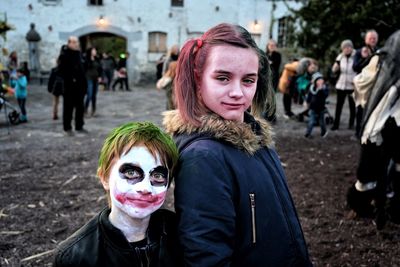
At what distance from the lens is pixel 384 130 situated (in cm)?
362

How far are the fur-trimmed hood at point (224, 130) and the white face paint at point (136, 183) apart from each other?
0.66ft

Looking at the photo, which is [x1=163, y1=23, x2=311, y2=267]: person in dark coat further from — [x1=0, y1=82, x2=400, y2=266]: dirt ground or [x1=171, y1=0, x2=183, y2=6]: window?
[x1=171, y1=0, x2=183, y2=6]: window

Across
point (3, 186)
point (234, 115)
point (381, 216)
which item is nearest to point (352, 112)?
point (381, 216)

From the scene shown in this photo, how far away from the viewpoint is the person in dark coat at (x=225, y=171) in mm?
1341

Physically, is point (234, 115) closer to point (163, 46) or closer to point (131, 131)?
point (131, 131)

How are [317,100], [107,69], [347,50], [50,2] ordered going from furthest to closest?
[50,2] < [107,69] < [347,50] < [317,100]

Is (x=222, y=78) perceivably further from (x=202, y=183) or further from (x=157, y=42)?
(x=157, y=42)

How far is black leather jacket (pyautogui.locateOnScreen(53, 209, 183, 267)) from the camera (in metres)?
1.39

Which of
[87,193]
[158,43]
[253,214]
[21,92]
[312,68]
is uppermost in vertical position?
[158,43]

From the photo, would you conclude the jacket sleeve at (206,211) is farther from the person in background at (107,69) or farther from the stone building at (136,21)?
the stone building at (136,21)

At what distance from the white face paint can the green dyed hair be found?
0.02 metres

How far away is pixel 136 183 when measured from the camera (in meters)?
1.39

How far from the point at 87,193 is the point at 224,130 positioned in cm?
386

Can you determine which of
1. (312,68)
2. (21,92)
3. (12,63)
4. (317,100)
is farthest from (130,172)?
(12,63)
